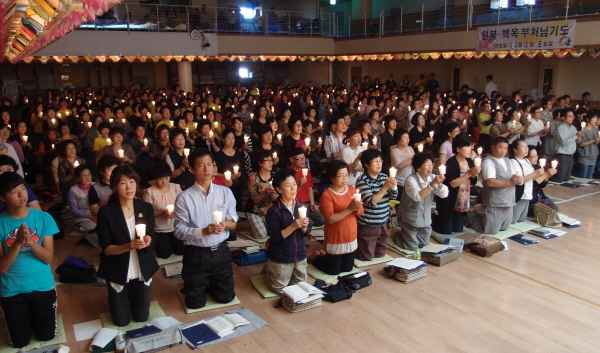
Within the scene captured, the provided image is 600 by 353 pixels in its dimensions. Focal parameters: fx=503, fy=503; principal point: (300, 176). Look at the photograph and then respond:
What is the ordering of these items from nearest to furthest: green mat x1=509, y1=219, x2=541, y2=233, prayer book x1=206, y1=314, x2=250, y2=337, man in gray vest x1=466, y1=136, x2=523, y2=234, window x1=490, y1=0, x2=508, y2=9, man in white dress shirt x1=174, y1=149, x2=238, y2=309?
prayer book x1=206, y1=314, x2=250, y2=337 < man in white dress shirt x1=174, y1=149, x2=238, y2=309 < man in gray vest x1=466, y1=136, x2=523, y2=234 < green mat x1=509, y1=219, x2=541, y2=233 < window x1=490, y1=0, x2=508, y2=9

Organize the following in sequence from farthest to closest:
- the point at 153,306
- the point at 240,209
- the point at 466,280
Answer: the point at 240,209
the point at 466,280
the point at 153,306

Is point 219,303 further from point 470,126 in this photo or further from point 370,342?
point 470,126

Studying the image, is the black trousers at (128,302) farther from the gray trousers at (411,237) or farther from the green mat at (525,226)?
the green mat at (525,226)

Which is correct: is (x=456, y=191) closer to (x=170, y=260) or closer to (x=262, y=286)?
(x=262, y=286)

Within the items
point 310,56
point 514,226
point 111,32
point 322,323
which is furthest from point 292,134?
point 310,56

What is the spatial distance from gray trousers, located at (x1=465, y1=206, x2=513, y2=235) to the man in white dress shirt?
3490 millimetres

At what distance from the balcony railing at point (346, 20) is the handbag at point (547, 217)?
6.22 meters

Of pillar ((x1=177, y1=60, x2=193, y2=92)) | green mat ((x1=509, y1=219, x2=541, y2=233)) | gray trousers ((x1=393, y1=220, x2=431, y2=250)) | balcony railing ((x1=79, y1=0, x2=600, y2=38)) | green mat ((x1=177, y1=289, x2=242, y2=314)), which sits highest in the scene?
balcony railing ((x1=79, y1=0, x2=600, y2=38))

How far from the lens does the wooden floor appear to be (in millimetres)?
3926

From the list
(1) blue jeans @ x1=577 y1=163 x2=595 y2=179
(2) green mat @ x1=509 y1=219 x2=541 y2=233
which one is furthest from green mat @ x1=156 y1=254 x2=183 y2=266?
(1) blue jeans @ x1=577 y1=163 x2=595 y2=179

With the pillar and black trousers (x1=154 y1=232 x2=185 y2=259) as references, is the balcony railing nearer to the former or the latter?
the pillar

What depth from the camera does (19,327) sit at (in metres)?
3.79

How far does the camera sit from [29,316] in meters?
3.86

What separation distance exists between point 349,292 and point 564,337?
179cm
